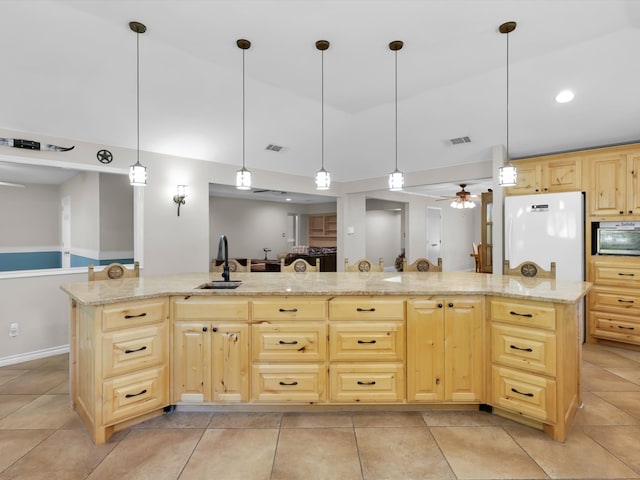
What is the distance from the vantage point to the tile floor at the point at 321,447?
191cm

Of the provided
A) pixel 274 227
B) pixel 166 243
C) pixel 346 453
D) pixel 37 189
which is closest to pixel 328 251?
pixel 274 227

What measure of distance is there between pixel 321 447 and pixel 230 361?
81 cm

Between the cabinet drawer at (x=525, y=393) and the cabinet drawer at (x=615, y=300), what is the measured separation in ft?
8.49

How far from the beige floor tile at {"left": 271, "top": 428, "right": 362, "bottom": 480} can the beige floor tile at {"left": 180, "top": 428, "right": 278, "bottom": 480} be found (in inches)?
2.6

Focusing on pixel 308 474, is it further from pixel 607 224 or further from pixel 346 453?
pixel 607 224

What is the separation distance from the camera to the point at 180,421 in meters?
2.45

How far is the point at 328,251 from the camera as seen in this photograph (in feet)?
32.7

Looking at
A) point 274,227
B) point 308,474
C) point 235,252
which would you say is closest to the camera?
point 308,474

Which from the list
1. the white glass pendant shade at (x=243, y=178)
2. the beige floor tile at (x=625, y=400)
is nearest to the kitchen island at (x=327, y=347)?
the beige floor tile at (x=625, y=400)

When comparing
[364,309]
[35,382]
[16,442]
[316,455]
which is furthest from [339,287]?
[35,382]

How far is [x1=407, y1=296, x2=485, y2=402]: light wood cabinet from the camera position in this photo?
2.49 m

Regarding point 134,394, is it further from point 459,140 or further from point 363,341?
point 459,140

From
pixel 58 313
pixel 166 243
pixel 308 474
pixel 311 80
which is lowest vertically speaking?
pixel 308 474

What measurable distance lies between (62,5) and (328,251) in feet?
26.1
